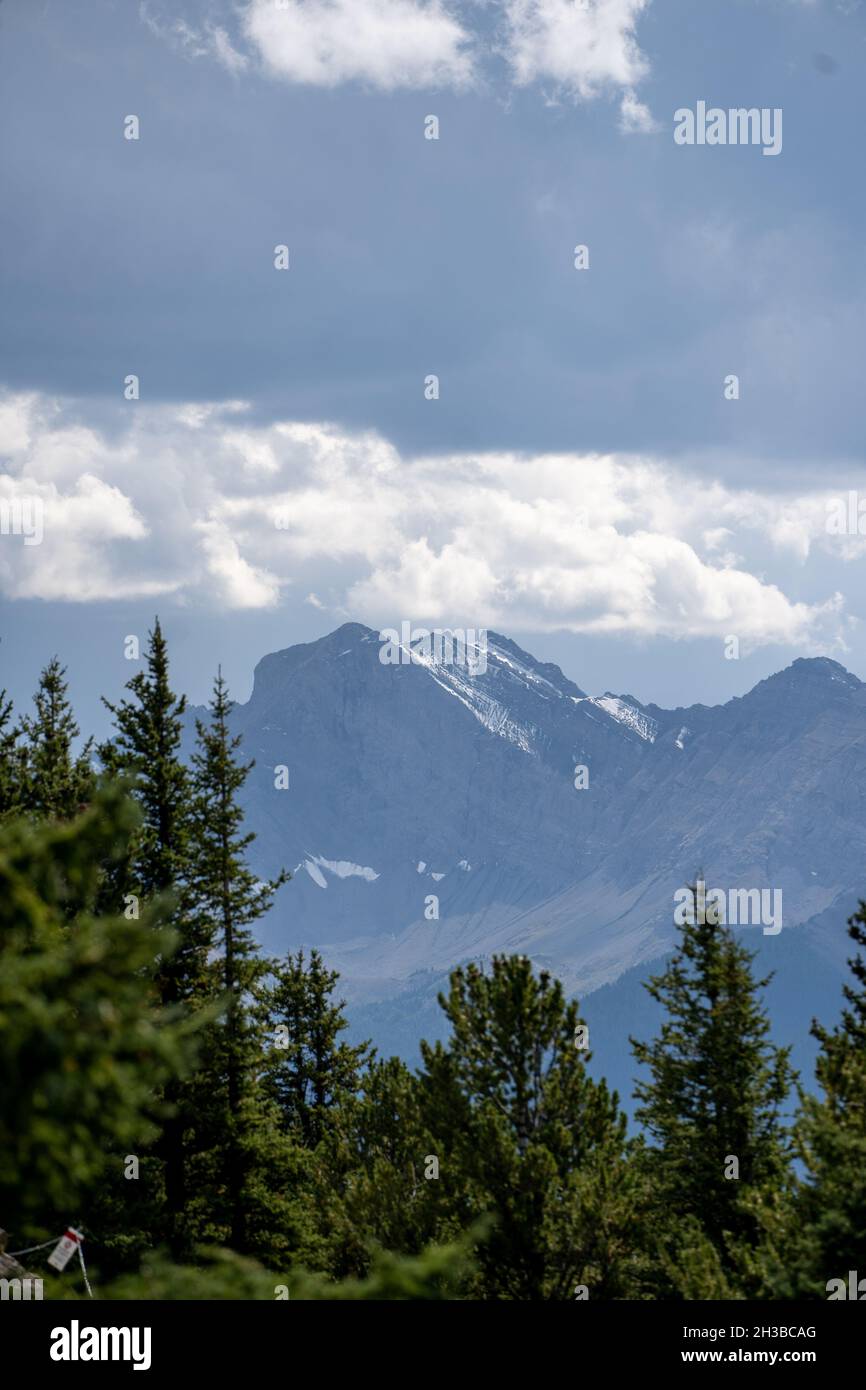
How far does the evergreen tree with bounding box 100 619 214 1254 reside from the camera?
3219 centimetres

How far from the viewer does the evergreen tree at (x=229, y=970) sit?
3269 cm

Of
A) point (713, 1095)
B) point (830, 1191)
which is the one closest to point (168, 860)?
point (713, 1095)

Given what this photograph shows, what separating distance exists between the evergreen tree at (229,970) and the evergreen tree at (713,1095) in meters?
10.4

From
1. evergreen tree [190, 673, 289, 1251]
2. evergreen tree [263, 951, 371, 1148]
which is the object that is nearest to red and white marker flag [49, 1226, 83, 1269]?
evergreen tree [190, 673, 289, 1251]

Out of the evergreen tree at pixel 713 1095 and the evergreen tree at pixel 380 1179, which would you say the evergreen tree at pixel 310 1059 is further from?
the evergreen tree at pixel 713 1095

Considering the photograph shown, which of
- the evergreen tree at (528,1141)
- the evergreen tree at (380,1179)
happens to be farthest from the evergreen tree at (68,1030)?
the evergreen tree at (528,1141)

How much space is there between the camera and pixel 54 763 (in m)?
39.5

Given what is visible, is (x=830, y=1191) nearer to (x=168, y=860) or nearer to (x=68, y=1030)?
(x=68, y=1030)

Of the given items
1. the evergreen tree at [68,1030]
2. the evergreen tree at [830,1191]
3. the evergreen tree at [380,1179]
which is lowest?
the evergreen tree at [380,1179]

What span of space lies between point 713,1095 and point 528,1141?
788 centimetres

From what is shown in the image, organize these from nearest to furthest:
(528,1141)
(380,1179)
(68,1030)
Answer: (68,1030) < (528,1141) < (380,1179)
